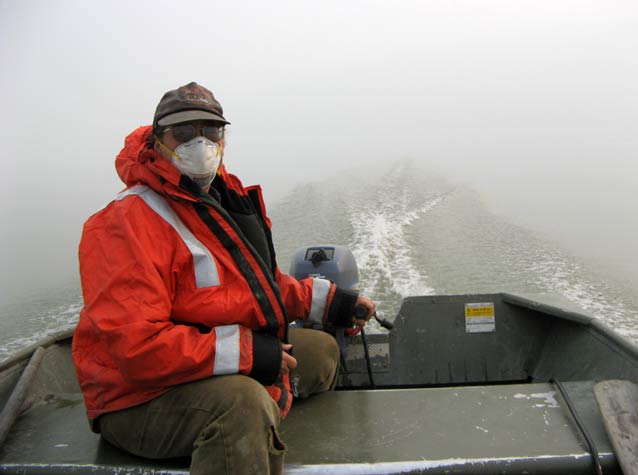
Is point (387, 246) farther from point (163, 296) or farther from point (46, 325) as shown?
point (163, 296)

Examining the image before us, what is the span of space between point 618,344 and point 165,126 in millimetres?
2096

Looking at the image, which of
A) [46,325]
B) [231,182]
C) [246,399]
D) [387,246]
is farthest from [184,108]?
[387,246]

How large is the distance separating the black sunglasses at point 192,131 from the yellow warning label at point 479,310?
6.54 feet

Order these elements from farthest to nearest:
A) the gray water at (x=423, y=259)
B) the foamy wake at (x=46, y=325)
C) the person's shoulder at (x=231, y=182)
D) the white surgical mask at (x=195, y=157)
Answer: the gray water at (x=423, y=259)
the foamy wake at (x=46, y=325)
the person's shoulder at (x=231, y=182)
the white surgical mask at (x=195, y=157)

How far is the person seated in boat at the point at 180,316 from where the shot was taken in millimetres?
1414

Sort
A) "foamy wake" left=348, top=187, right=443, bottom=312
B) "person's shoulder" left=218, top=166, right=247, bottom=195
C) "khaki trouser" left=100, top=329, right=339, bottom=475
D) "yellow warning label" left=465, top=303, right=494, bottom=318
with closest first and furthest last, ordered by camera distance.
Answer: "khaki trouser" left=100, top=329, right=339, bottom=475 < "person's shoulder" left=218, top=166, right=247, bottom=195 < "yellow warning label" left=465, top=303, right=494, bottom=318 < "foamy wake" left=348, top=187, right=443, bottom=312

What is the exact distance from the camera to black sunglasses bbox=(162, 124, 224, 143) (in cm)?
175

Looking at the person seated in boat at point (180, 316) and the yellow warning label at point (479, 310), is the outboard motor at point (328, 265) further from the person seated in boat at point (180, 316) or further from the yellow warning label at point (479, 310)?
the person seated in boat at point (180, 316)

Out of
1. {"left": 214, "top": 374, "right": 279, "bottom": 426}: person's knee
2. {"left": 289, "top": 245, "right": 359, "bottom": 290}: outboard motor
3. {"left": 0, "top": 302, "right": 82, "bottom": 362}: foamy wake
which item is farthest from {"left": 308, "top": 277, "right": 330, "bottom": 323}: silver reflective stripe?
{"left": 0, "top": 302, "right": 82, "bottom": 362}: foamy wake

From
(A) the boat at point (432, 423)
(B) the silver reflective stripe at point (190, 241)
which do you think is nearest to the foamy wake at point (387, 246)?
(A) the boat at point (432, 423)

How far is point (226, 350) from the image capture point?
1518 mm

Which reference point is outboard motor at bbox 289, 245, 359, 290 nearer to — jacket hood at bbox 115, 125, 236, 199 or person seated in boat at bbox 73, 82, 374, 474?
person seated in boat at bbox 73, 82, 374, 474

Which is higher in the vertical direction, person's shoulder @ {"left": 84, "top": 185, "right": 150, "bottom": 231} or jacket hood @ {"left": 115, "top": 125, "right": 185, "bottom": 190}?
jacket hood @ {"left": 115, "top": 125, "right": 185, "bottom": 190}

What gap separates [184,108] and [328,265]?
1.91 m
